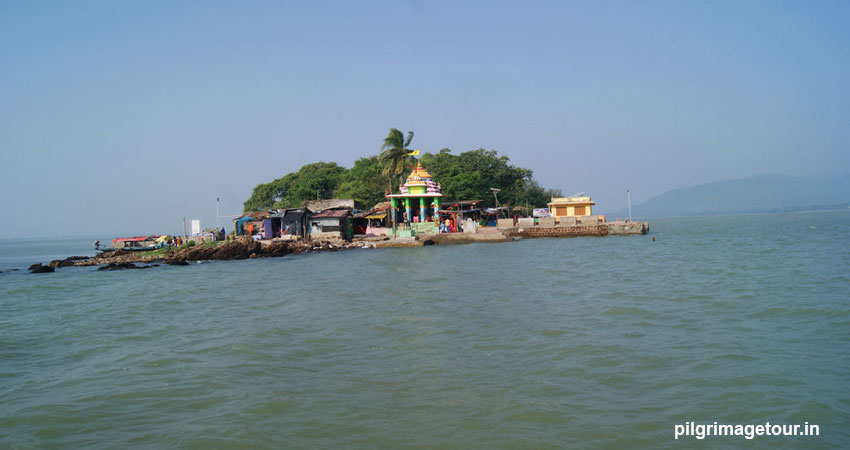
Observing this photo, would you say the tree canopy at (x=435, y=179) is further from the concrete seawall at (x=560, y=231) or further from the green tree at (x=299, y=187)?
the concrete seawall at (x=560, y=231)

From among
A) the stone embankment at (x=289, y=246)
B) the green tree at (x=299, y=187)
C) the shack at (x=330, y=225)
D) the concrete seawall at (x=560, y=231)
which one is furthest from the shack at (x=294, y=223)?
the green tree at (x=299, y=187)

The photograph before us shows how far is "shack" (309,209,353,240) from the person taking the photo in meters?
36.2

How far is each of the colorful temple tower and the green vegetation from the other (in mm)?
5022

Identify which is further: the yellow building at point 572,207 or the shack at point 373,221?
the yellow building at point 572,207

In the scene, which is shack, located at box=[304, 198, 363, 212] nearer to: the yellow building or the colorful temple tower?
the colorful temple tower

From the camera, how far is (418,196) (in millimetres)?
36812

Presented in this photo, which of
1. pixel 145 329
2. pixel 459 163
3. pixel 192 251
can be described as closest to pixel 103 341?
pixel 145 329

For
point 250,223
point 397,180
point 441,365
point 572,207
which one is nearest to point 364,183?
point 397,180

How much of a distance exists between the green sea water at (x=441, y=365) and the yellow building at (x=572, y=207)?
2723cm

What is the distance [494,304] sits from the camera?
11.6 m

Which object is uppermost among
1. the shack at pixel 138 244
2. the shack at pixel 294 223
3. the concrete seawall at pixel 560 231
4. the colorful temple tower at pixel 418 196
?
the colorful temple tower at pixel 418 196

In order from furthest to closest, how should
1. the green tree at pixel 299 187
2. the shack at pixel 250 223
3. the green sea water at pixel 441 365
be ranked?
the green tree at pixel 299 187 → the shack at pixel 250 223 → the green sea water at pixel 441 365

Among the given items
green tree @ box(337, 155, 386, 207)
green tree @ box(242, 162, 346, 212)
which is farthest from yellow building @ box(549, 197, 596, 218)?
green tree @ box(242, 162, 346, 212)

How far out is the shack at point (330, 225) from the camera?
36156 millimetres
